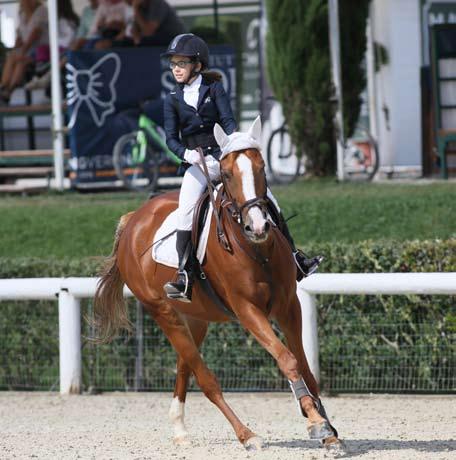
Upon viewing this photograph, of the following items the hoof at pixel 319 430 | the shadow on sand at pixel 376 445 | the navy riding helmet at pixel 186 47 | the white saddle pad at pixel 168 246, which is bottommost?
the shadow on sand at pixel 376 445

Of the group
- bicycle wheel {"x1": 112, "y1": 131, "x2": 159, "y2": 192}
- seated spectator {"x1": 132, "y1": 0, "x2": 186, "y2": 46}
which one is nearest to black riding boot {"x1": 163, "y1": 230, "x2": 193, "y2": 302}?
bicycle wheel {"x1": 112, "y1": 131, "x2": 159, "y2": 192}

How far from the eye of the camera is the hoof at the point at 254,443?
7.55m

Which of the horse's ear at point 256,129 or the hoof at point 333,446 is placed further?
the horse's ear at point 256,129

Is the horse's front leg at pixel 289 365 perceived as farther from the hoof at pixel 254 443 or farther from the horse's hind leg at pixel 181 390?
the horse's hind leg at pixel 181 390

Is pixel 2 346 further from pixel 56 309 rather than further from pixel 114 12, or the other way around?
pixel 114 12

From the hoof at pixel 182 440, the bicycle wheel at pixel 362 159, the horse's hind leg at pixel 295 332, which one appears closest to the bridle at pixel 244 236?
the horse's hind leg at pixel 295 332

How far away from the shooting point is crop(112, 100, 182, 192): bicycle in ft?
50.9

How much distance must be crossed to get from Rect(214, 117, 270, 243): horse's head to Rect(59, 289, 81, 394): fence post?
12.6ft

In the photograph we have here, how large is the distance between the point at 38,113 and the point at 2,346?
6404mm

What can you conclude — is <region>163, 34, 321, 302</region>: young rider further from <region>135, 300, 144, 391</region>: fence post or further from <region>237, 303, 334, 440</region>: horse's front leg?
<region>135, 300, 144, 391</region>: fence post

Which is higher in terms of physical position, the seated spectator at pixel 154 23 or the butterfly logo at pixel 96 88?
the seated spectator at pixel 154 23

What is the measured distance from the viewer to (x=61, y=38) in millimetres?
17250

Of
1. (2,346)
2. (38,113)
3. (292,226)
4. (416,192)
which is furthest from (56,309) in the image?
(38,113)

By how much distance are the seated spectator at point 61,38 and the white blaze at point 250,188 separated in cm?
1043
